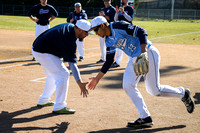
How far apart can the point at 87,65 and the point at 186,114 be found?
6128 mm

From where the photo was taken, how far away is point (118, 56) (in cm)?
1131

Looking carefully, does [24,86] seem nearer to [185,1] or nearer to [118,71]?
[118,71]

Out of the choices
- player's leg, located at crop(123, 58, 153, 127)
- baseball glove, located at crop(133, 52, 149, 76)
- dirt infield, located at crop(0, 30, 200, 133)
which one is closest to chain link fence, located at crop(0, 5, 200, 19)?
dirt infield, located at crop(0, 30, 200, 133)

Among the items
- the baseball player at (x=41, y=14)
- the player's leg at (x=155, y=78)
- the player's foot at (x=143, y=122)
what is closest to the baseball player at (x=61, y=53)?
the player's foot at (x=143, y=122)

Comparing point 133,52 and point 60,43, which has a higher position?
point 60,43

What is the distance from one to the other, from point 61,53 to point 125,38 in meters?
1.41

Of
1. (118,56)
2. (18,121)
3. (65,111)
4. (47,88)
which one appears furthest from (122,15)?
(18,121)

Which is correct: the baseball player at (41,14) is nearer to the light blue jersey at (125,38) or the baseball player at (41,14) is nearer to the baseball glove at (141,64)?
the light blue jersey at (125,38)

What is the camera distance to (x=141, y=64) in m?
4.84

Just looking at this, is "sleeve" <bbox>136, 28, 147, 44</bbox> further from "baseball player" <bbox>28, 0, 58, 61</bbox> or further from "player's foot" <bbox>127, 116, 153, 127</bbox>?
"baseball player" <bbox>28, 0, 58, 61</bbox>

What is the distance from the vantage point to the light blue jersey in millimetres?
5070

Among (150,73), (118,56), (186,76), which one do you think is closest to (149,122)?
(150,73)

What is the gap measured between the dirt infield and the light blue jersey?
1.44m

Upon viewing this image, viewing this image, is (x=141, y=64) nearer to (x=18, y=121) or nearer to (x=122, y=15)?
(x=18, y=121)
